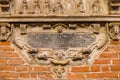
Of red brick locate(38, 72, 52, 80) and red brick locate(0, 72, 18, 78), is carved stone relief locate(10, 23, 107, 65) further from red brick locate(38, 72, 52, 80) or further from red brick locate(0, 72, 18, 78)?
red brick locate(0, 72, 18, 78)

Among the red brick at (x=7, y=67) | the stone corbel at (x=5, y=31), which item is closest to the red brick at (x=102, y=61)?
the red brick at (x=7, y=67)

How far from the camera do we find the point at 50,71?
16.6ft

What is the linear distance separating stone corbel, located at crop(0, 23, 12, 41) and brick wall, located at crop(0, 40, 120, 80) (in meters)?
0.13

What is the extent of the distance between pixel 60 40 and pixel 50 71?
0.42 metres

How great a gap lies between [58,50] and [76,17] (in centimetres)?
47

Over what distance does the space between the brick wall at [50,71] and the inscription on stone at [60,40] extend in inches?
9.6

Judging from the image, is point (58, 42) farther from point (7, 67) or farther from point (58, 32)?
point (7, 67)

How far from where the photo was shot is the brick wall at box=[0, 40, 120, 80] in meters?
5.02

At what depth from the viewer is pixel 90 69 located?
5.07m

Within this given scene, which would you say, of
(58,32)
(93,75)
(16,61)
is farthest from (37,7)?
(93,75)

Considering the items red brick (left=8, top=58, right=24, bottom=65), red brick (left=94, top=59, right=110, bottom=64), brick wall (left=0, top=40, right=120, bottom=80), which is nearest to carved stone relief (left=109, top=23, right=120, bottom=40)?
brick wall (left=0, top=40, right=120, bottom=80)

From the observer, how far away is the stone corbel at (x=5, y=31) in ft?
17.1

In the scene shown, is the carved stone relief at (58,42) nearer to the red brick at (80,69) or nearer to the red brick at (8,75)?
the red brick at (80,69)

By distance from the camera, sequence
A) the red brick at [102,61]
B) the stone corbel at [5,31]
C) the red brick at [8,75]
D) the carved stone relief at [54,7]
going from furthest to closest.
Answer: the carved stone relief at [54,7]
the stone corbel at [5,31]
the red brick at [102,61]
the red brick at [8,75]
